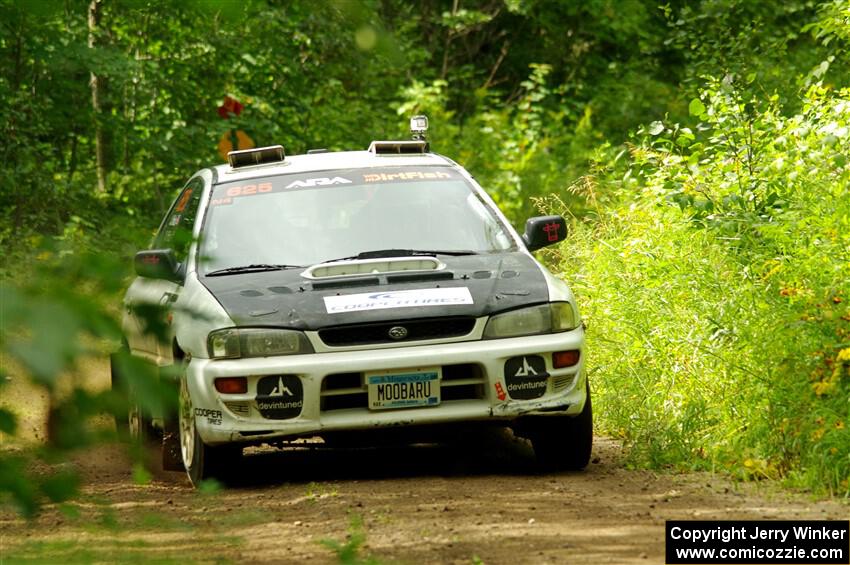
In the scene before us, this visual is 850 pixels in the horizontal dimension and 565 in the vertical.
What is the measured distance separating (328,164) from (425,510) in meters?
3.15

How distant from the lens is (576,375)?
7.17m

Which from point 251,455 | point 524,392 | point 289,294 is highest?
point 289,294

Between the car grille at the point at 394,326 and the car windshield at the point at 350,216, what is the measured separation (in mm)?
861

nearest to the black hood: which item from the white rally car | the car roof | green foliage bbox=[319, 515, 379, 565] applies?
the white rally car

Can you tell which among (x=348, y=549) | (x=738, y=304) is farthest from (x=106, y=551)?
(x=738, y=304)

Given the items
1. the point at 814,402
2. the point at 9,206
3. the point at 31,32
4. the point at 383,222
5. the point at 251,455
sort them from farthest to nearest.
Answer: the point at 9,206, the point at 251,455, the point at 383,222, the point at 814,402, the point at 31,32

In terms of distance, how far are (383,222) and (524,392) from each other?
5.21ft

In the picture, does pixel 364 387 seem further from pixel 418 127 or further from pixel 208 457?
pixel 418 127

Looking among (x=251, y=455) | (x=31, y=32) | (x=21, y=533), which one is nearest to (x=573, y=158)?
(x=251, y=455)

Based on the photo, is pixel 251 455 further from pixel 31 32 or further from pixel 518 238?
pixel 31 32

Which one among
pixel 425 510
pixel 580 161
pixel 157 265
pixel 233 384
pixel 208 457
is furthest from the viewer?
pixel 580 161

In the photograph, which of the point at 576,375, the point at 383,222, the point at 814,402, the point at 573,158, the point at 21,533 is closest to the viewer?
the point at 21,533

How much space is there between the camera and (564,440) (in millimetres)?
7375

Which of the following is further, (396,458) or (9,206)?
(9,206)
